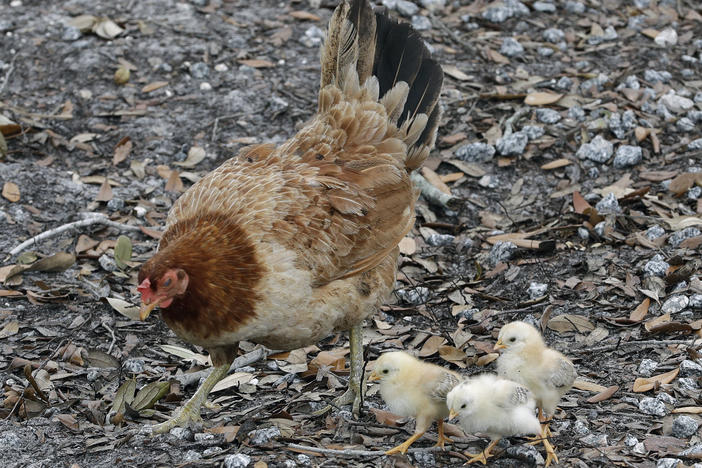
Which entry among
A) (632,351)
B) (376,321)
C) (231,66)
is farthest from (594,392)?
(231,66)

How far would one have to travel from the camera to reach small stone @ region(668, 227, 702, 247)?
621 centimetres

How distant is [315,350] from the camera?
6004 millimetres

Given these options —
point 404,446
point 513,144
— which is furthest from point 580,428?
point 513,144

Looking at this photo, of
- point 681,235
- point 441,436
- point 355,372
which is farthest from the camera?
point 681,235

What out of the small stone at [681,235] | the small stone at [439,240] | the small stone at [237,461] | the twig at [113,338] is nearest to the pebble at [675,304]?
the small stone at [681,235]

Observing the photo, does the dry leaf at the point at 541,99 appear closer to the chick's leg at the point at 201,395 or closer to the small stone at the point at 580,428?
the small stone at the point at 580,428

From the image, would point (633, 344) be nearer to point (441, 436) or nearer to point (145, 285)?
point (441, 436)

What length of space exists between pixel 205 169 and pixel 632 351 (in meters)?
4.01

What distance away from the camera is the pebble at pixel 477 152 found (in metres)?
7.66

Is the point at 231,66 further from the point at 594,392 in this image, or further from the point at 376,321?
the point at 594,392

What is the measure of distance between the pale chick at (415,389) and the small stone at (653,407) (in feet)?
3.33

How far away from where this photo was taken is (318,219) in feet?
16.3

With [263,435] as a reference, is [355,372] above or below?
below

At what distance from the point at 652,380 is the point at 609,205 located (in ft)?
7.00
